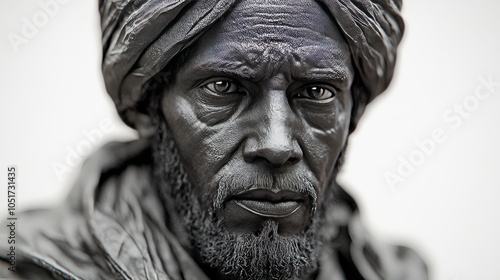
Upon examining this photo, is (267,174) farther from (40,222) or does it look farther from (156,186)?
(40,222)

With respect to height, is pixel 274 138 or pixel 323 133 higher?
pixel 274 138

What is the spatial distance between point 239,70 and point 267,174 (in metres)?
0.23

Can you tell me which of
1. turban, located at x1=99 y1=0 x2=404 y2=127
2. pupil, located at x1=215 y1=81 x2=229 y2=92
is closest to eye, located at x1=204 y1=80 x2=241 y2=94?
pupil, located at x1=215 y1=81 x2=229 y2=92

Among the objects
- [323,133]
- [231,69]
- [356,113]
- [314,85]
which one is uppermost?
[231,69]

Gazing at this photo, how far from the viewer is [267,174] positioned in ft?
7.06

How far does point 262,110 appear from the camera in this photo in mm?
2154

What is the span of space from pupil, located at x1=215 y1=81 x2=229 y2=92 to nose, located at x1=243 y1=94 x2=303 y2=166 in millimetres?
102

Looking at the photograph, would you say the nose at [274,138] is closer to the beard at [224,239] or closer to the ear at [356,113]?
the beard at [224,239]

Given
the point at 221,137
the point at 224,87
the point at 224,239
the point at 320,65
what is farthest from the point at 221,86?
the point at 224,239

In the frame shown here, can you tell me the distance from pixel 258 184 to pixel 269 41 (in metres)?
0.30

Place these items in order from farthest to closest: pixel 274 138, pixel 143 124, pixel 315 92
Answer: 1. pixel 143 124
2. pixel 315 92
3. pixel 274 138

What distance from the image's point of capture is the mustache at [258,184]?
2.15 metres

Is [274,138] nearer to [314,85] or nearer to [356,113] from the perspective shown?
[314,85]


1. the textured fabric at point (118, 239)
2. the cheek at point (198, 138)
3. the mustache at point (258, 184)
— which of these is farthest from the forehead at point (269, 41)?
the textured fabric at point (118, 239)
